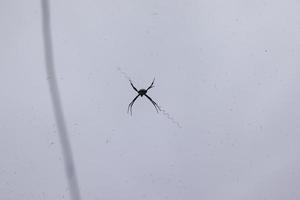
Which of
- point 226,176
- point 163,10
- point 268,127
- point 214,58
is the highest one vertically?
point 163,10

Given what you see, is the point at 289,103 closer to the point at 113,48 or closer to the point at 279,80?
the point at 279,80

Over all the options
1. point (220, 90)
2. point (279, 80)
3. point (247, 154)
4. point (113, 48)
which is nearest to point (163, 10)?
point (113, 48)

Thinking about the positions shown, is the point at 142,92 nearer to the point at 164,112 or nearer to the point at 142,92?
the point at 142,92

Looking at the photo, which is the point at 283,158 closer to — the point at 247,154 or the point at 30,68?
the point at 247,154

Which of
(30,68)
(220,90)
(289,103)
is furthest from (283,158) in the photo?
(30,68)

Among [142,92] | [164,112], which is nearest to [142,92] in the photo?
[142,92]

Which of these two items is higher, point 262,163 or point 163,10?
point 163,10
